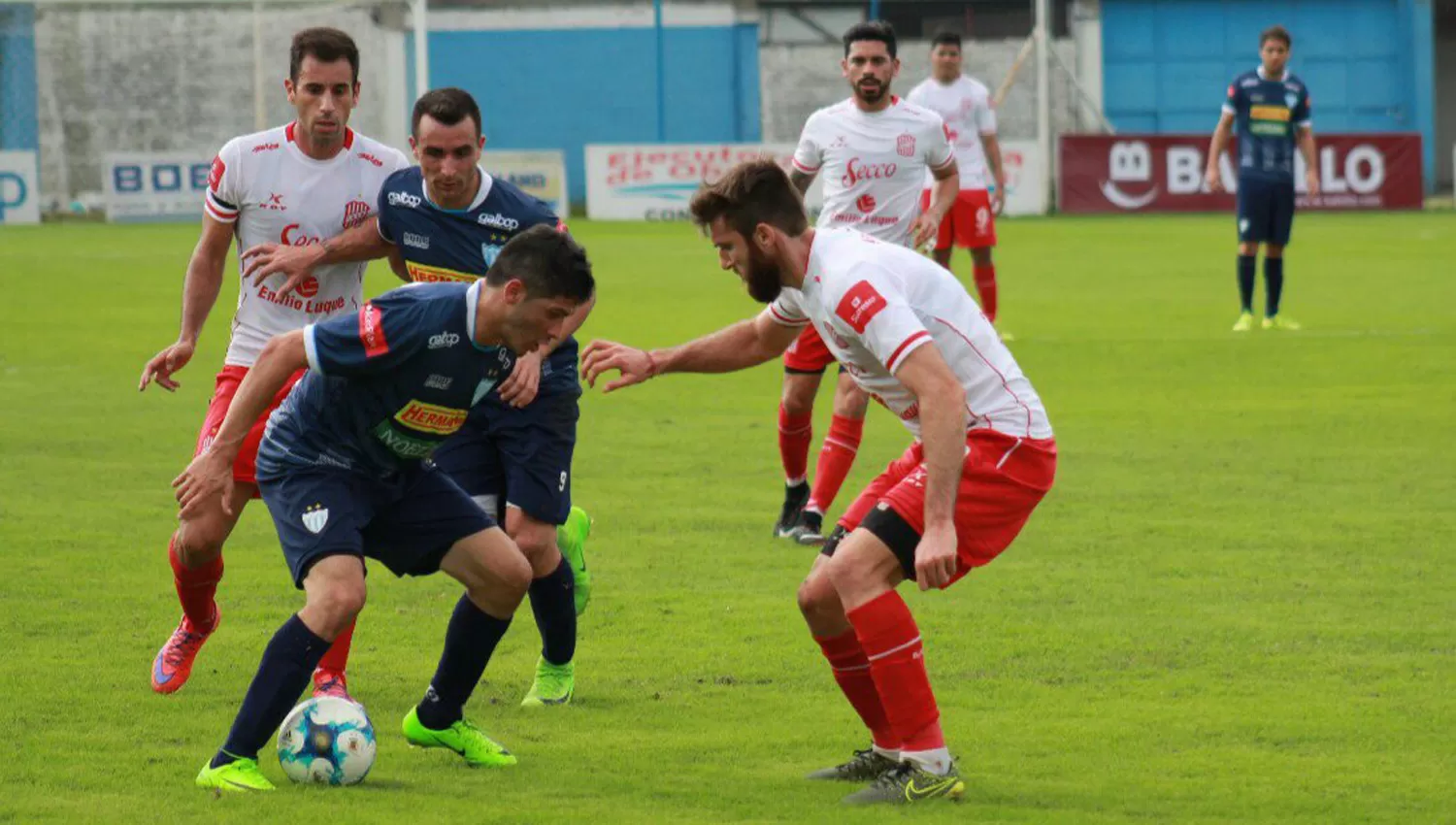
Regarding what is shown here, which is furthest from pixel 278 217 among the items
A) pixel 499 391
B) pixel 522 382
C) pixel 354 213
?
pixel 522 382

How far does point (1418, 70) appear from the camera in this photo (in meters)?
44.3

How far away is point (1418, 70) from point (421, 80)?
25.0 m

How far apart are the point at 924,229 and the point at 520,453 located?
441 centimetres

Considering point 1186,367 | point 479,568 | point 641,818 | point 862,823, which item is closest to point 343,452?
point 479,568

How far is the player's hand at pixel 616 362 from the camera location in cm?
579

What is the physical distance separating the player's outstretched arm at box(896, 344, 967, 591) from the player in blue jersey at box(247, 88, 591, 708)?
1.75 metres

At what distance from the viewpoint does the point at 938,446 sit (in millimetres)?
5117

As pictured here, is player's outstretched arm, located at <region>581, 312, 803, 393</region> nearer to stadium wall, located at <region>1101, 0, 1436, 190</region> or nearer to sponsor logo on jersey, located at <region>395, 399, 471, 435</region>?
sponsor logo on jersey, located at <region>395, 399, 471, 435</region>

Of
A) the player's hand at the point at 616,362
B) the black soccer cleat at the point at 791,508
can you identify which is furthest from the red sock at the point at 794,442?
the player's hand at the point at 616,362

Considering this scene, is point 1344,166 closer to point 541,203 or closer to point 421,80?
point 421,80

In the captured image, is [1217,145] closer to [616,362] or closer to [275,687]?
[616,362]

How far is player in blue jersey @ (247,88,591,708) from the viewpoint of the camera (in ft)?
21.7

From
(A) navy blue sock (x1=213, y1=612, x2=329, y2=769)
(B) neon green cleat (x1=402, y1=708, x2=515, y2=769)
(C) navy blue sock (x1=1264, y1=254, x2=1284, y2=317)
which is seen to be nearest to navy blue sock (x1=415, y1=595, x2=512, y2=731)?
(B) neon green cleat (x1=402, y1=708, x2=515, y2=769)

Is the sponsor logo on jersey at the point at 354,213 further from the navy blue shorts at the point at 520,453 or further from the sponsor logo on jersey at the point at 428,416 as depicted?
the sponsor logo on jersey at the point at 428,416
